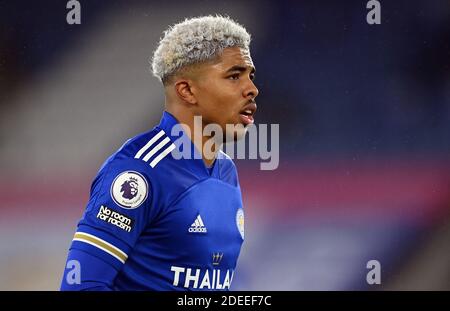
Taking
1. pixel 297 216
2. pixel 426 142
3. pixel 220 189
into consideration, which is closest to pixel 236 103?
pixel 220 189

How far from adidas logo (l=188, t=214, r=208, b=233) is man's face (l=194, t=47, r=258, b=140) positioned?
1.07 feet

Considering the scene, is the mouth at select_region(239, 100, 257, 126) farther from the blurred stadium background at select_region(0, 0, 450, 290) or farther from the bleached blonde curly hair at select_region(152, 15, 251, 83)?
the blurred stadium background at select_region(0, 0, 450, 290)

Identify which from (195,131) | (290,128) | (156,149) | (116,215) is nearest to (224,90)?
(195,131)

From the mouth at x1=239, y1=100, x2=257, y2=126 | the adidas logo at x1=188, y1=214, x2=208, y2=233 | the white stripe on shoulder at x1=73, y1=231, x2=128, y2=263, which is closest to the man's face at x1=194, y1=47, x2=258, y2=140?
the mouth at x1=239, y1=100, x2=257, y2=126

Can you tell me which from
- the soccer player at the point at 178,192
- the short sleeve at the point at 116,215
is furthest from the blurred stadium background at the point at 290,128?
the short sleeve at the point at 116,215

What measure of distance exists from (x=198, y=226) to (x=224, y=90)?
1.47ft

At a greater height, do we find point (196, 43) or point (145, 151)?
point (196, 43)

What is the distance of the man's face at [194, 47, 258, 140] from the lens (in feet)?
7.89

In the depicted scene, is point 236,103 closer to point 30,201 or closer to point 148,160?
point 148,160

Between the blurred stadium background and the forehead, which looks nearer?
the forehead

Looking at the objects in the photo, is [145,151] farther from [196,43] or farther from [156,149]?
[196,43]

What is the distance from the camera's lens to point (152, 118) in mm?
4621

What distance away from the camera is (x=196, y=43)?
2.41m
